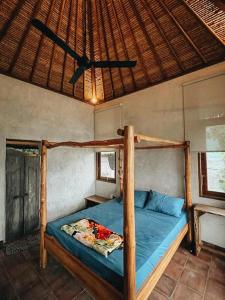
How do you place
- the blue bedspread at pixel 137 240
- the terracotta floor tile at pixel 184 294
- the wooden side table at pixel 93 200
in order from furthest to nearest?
the wooden side table at pixel 93 200 → the terracotta floor tile at pixel 184 294 → the blue bedspread at pixel 137 240

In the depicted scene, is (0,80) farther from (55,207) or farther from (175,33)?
(175,33)

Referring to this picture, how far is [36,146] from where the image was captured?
4000 mm

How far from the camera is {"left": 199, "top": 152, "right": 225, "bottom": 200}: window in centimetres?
313

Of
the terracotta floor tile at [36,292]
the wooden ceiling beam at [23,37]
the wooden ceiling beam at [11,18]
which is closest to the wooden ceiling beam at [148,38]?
the wooden ceiling beam at [23,37]

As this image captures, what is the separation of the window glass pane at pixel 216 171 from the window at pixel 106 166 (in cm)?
256

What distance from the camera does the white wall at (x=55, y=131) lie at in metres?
3.47

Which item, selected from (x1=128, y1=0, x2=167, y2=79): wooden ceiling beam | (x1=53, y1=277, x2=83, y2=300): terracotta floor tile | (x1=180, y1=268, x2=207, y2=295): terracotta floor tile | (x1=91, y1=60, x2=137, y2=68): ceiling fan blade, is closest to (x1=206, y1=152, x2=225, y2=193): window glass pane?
(x1=180, y1=268, x2=207, y2=295): terracotta floor tile

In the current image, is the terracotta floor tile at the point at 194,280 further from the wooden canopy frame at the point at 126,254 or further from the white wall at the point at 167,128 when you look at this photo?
the white wall at the point at 167,128

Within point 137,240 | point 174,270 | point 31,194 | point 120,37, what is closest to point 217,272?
point 174,270

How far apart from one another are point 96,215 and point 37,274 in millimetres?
1278

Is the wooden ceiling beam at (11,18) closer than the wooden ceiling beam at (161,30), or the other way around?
the wooden ceiling beam at (11,18)

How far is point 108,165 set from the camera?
5184 mm

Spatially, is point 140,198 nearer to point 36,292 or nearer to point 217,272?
point 217,272

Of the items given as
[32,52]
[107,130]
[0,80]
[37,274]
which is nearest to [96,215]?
[37,274]
